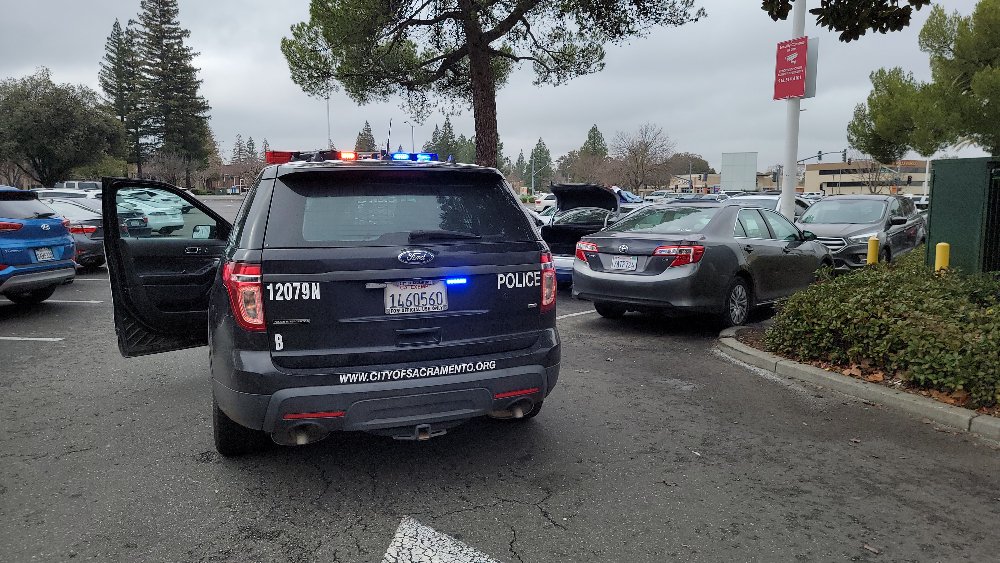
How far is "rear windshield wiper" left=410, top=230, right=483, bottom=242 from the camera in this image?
3.53 metres

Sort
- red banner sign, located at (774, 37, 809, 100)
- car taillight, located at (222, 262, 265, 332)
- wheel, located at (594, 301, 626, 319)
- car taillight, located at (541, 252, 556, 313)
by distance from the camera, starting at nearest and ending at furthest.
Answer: car taillight, located at (222, 262, 265, 332) < car taillight, located at (541, 252, 556, 313) < wheel, located at (594, 301, 626, 319) < red banner sign, located at (774, 37, 809, 100)

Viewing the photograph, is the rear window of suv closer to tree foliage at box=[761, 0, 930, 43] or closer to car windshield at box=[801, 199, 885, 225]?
tree foliage at box=[761, 0, 930, 43]

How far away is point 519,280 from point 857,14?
15.3 feet

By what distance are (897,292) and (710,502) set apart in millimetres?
3584

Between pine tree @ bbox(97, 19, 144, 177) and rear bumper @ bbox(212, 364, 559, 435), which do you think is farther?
pine tree @ bbox(97, 19, 144, 177)

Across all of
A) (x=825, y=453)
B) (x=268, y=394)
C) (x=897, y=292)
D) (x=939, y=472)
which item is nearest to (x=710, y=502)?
(x=825, y=453)

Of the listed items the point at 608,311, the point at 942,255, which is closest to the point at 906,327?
the point at 942,255

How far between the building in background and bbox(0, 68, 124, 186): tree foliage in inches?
2758

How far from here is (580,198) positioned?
11.3 meters

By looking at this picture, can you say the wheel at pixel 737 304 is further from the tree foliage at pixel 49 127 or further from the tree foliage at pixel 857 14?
the tree foliage at pixel 49 127

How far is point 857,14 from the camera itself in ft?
20.3

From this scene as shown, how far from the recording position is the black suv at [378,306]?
3.27 meters

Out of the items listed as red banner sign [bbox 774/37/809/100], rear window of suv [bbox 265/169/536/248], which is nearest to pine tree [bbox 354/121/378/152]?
rear window of suv [bbox 265/169/536/248]

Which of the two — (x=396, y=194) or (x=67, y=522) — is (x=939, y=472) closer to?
(x=396, y=194)
